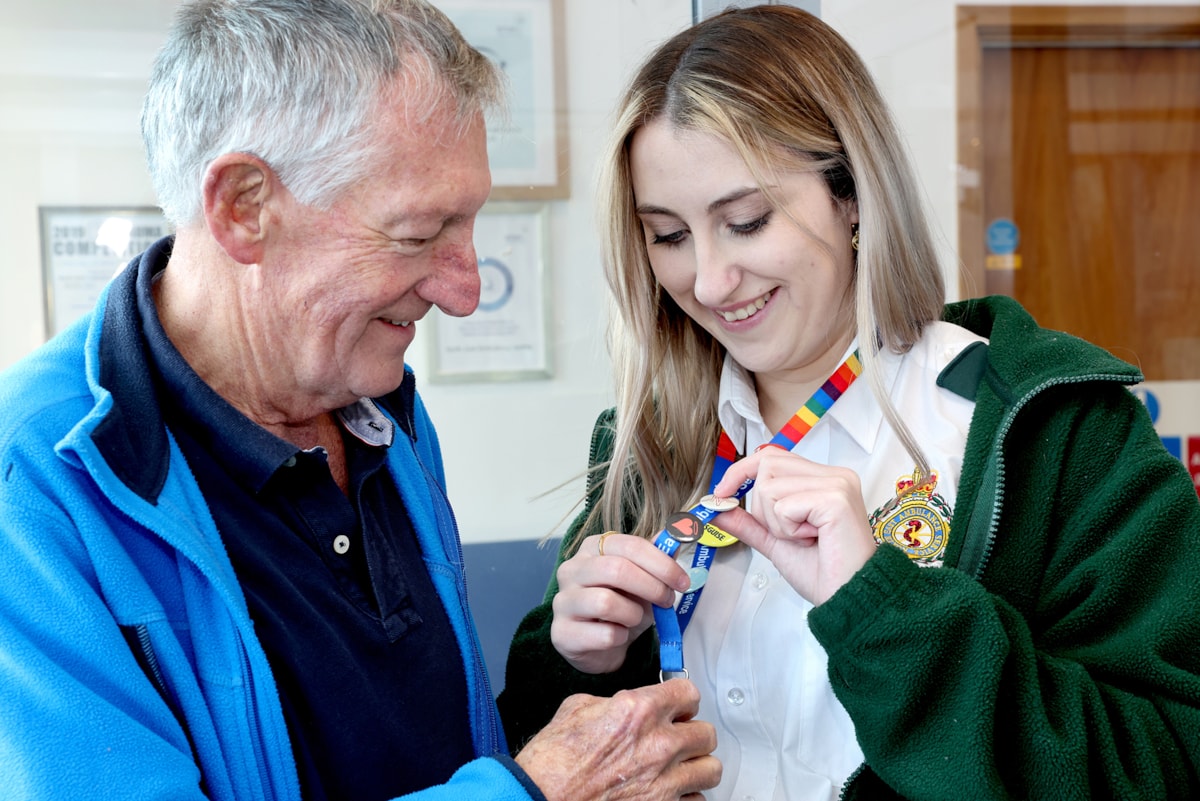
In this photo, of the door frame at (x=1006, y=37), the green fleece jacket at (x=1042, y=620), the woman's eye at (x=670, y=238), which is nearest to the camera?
the green fleece jacket at (x=1042, y=620)

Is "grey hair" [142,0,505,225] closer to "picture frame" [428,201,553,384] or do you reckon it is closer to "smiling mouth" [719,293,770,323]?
"smiling mouth" [719,293,770,323]

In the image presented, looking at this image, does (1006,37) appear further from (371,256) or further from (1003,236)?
(371,256)

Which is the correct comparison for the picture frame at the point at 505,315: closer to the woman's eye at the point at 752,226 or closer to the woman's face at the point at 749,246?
the woman's face at the point at 749,246

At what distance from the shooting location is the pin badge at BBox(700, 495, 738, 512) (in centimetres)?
145

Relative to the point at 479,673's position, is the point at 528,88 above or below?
above

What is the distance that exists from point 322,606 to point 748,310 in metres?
0.73

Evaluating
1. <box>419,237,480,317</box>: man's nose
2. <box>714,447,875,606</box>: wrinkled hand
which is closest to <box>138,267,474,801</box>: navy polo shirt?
<box>419,237,480,317</box>: man's nose

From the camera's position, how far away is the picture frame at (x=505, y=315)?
2678mm

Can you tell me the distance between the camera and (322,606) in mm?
1327

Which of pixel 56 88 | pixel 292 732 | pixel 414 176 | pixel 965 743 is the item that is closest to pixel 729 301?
pixel 414 176

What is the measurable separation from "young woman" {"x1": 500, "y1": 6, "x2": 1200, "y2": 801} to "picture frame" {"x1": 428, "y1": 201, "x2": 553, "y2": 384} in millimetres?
821

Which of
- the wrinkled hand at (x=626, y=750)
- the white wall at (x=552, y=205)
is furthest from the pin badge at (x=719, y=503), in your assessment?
the white wall at (x=552, y=205)

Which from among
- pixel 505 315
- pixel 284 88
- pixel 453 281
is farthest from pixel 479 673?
pixel 505 315

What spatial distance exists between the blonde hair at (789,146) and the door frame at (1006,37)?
177cm
